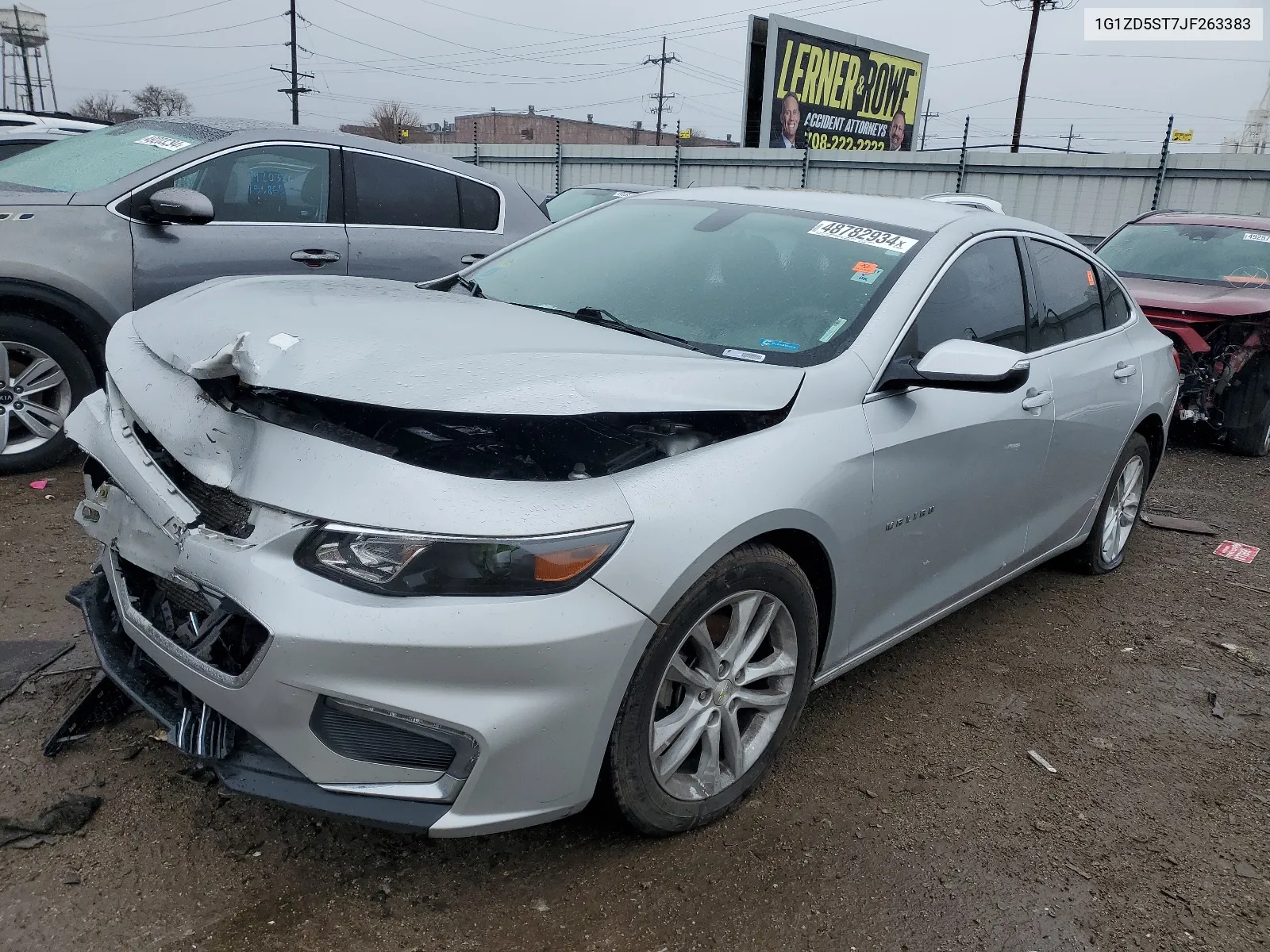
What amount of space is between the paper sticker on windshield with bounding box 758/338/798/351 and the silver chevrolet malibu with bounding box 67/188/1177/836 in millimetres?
20

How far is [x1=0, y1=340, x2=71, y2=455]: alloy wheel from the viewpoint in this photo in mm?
4547

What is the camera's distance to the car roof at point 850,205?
11.0 feet

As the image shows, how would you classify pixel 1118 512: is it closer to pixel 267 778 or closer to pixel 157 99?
pixel 267 778

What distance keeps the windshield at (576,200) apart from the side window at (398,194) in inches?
191

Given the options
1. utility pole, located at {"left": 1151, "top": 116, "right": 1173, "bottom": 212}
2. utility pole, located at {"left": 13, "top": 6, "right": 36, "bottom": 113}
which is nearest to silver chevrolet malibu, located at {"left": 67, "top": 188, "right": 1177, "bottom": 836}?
utility pole, located at {"left": 1151, "top": 116, "right": 1173, "bottom": 212}

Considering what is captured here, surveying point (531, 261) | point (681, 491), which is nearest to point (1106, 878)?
point (681, 491)

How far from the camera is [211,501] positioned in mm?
2109

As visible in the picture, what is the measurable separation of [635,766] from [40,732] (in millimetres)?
1692

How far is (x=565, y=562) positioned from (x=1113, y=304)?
342cm

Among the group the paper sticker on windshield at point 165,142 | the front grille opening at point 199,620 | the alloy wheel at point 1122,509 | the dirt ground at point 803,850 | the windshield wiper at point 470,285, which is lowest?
the dirt ground at point 803,850

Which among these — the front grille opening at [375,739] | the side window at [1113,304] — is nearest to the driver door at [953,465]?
the side window at [1113,304]

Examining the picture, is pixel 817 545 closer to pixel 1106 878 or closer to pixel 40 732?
pixel 1106 878

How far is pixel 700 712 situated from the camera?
7.89 feet

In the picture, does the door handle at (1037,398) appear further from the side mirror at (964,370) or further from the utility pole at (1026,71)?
the utility pole at (1026,71)
